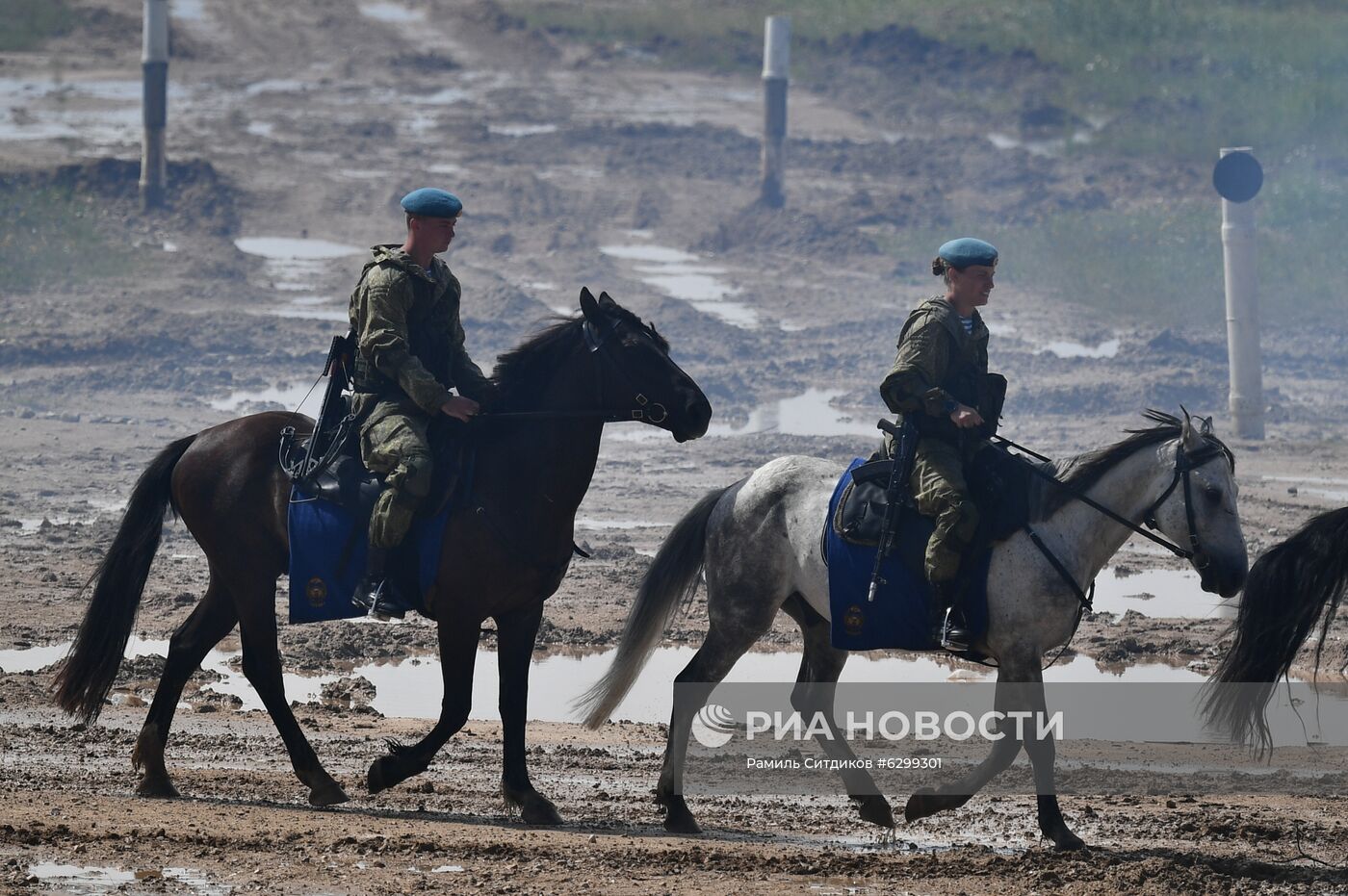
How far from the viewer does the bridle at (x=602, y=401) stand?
7.43 m

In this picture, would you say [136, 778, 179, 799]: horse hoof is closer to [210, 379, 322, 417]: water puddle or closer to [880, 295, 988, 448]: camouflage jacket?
[880, 295, 988, 448]: camouflage jacket

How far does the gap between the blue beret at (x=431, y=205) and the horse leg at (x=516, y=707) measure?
1.61 m

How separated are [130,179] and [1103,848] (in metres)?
20.9

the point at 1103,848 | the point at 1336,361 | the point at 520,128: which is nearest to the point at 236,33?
the point at 520,128

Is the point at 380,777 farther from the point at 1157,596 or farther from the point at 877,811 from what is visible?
the point at 1157,596

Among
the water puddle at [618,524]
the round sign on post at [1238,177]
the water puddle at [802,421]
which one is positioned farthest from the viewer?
the water puddle at [802,421]

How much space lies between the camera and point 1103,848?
277 inches

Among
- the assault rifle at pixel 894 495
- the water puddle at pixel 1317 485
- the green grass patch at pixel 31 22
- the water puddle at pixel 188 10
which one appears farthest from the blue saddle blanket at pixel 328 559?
the water puddle at pixel 188 10

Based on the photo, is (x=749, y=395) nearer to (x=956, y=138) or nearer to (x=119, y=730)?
(x=956, y=138)

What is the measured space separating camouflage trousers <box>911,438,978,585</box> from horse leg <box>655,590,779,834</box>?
81 centimetres

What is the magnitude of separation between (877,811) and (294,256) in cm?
1844

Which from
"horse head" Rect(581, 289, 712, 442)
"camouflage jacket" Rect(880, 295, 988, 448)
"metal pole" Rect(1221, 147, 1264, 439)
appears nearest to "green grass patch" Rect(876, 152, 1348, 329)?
"metal pole" Rect(1221, 147, 1264, 439)

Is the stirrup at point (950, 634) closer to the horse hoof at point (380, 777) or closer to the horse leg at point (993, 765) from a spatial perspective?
the horse leg at point (993, 765)

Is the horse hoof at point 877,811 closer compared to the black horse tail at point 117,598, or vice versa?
the horse hoof at point 877,811
